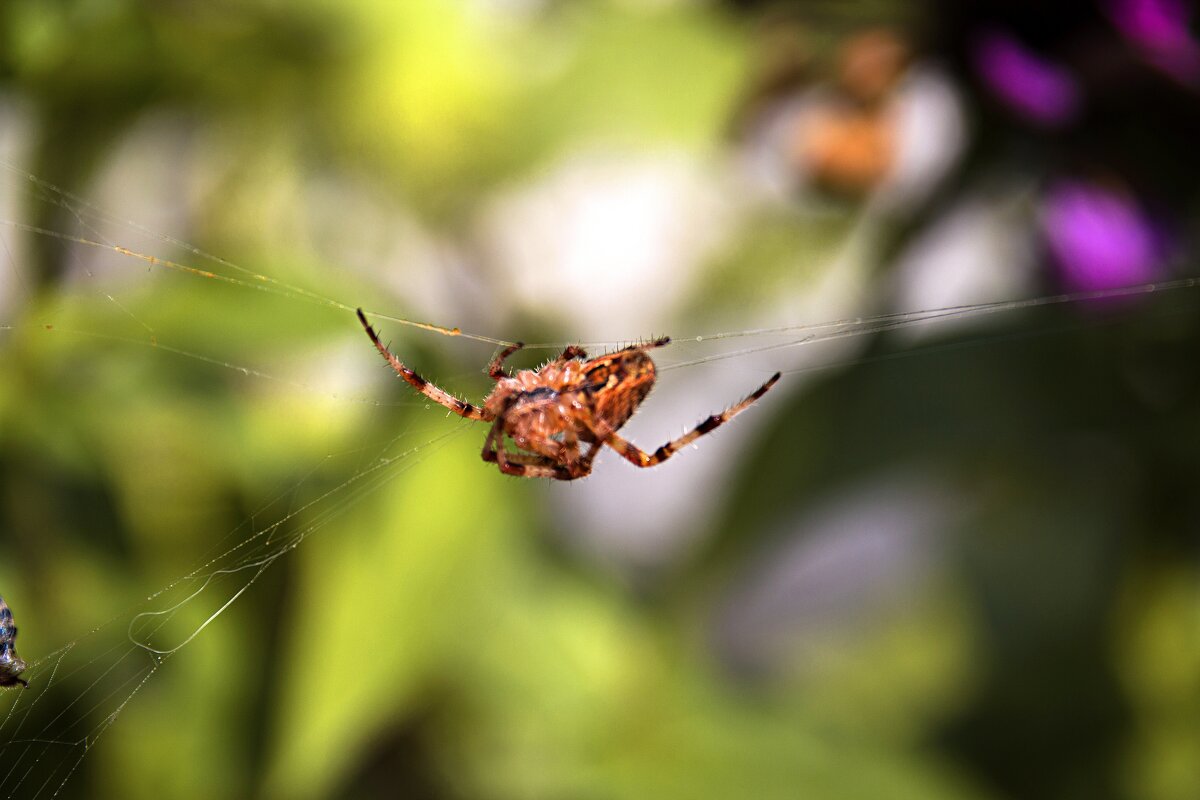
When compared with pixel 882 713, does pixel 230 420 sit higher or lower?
higher

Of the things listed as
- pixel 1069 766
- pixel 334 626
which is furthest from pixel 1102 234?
pixel 334 626

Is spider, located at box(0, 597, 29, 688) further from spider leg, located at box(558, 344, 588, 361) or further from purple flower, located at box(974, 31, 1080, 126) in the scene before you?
purple flower, located at box(974, 31, 1080, 126)

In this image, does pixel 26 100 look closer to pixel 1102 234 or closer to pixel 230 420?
pixel 230 420

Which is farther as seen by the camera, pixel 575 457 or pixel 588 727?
pixel 588 727

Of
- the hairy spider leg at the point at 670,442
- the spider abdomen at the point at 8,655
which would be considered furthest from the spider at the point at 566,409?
the spider abdomen at the point at 8,655

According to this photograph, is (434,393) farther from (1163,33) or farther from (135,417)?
(1163,33)

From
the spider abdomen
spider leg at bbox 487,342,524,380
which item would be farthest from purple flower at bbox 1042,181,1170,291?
the spider abdomen
